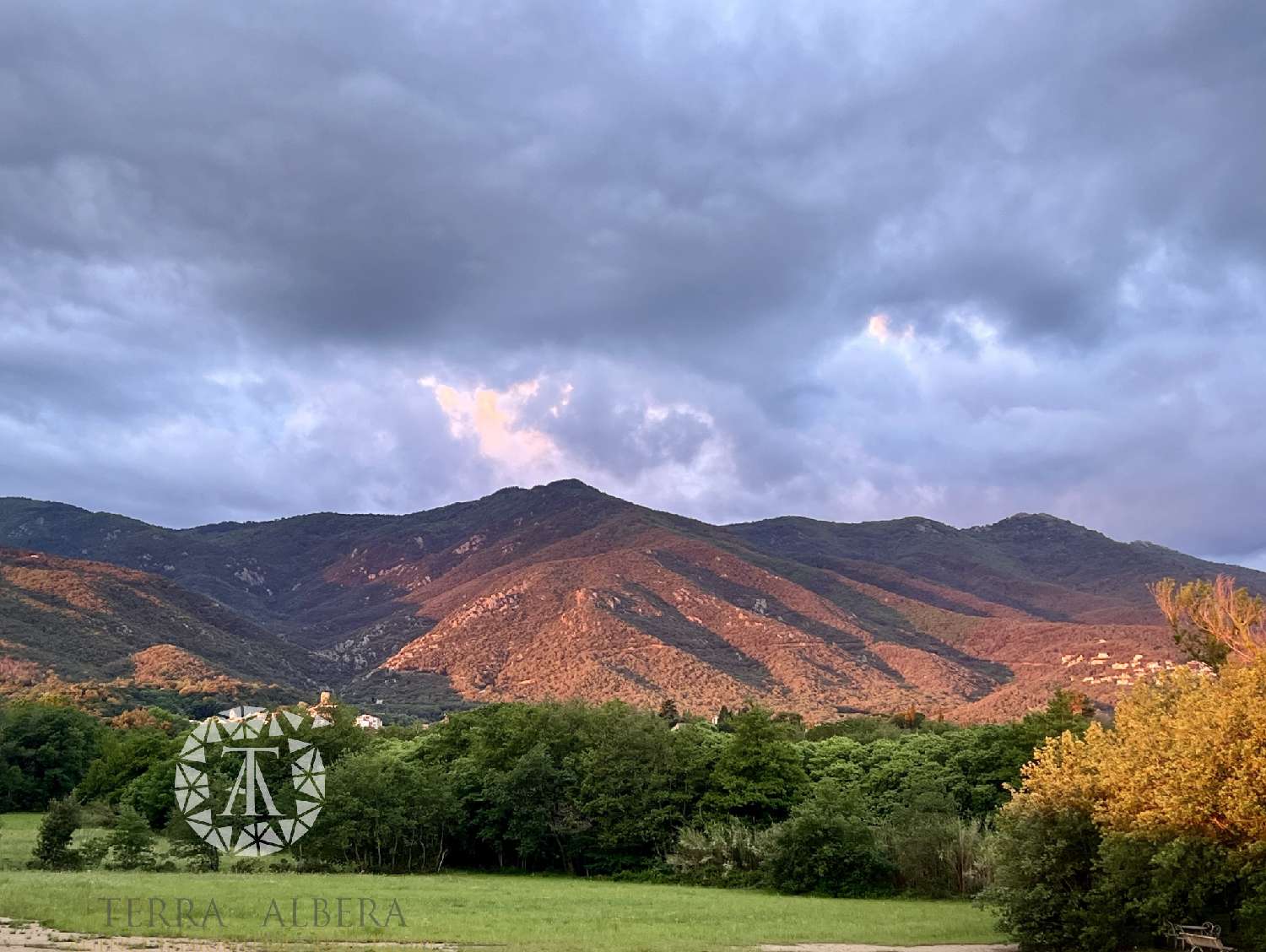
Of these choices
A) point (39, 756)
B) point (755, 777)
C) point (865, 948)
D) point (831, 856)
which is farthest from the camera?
point (39, 756)

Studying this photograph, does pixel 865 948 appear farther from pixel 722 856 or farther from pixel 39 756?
pixel 39 756

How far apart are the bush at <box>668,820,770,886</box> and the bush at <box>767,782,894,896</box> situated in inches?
74.1

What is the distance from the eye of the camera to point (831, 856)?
3831 centimetres

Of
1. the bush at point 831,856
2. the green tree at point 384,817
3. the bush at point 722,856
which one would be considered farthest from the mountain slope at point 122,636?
the bush at point 831,856

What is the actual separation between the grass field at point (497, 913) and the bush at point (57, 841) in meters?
2.47

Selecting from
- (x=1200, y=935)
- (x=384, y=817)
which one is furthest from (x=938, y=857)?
(x=384, y=817)

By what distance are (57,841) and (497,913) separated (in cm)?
2080

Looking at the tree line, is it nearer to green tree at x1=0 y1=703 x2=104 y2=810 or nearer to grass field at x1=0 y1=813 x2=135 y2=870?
grass field at x1=0 y1=813 x2=135 y2=870

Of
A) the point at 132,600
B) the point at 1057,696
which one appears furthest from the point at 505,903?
the point at 132,600

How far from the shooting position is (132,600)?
146 metres

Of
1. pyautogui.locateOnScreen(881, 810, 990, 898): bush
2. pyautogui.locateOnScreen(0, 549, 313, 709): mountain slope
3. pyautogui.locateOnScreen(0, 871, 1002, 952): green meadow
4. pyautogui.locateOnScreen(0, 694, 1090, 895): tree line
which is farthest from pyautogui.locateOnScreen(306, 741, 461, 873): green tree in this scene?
pyautogui.locateOnScreen(0, 549, 313, 709): mountain slope

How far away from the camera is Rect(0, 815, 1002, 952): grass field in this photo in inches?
839

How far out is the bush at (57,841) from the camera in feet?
121

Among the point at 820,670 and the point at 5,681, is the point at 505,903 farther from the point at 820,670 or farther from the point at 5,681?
the point at 820,670
